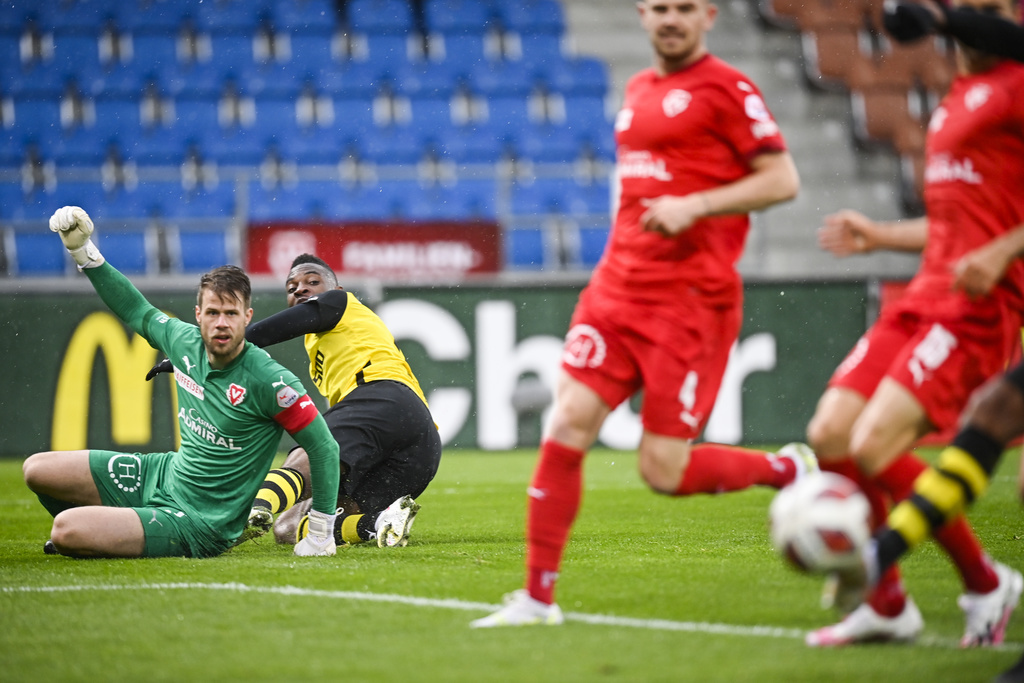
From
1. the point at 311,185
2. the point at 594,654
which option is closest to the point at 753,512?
the point at 594,654

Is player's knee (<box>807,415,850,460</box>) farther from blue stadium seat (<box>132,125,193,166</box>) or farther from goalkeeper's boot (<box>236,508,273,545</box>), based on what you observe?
blue stadium seat (<box>132,125,193,166</box>)

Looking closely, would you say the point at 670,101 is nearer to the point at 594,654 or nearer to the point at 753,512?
the point at 594,654

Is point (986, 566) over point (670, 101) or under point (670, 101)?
under

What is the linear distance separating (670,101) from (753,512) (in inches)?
179

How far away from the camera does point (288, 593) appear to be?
4980 mm

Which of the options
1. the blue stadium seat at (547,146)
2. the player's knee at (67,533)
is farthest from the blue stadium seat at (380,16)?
the player's knee at (67,533)

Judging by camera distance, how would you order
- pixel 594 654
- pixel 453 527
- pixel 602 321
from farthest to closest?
pixel 453 527
pixel 602 321
pixel 594 654

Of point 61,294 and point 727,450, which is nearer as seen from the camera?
point 727,450

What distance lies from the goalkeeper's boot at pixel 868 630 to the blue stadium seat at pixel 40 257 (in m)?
11.5

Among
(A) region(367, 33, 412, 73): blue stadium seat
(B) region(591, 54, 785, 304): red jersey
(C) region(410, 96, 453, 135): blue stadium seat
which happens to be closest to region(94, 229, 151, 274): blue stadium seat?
(C) region(410, 96, 453, 135): blue stadium seat

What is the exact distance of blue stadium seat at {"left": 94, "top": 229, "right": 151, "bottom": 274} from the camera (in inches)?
518

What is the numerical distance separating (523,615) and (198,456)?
2.30 m

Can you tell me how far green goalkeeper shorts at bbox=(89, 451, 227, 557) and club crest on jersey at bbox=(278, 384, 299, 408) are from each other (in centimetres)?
75

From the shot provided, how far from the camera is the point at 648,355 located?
14.3 feet
